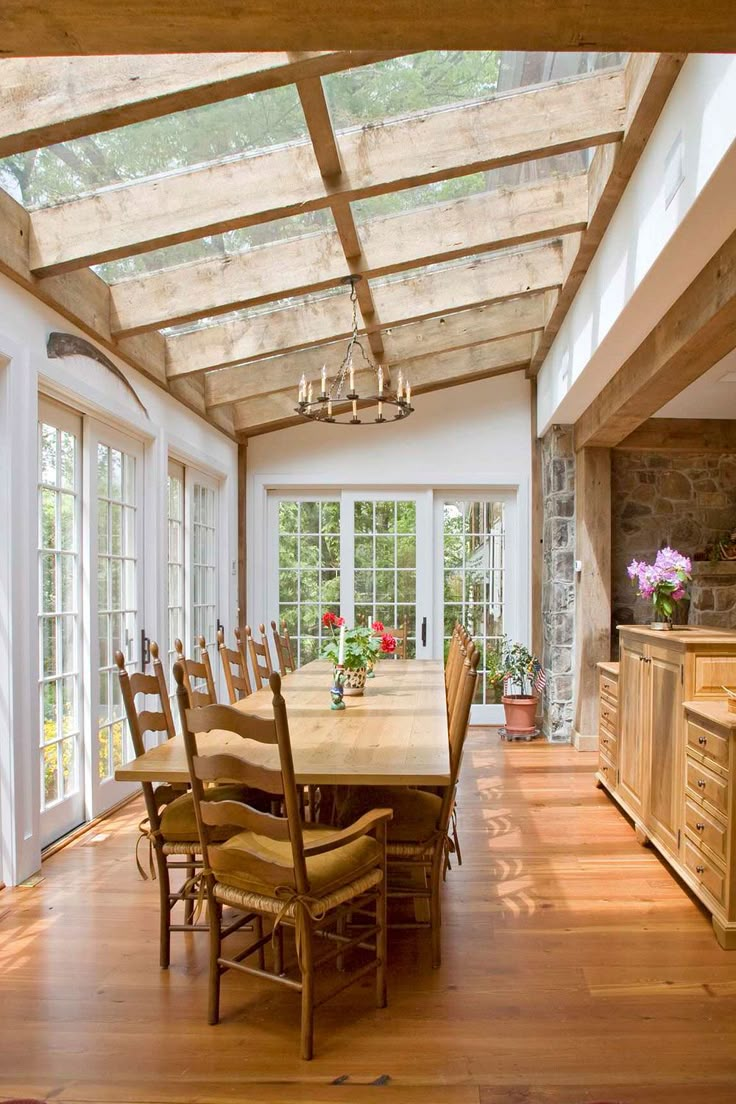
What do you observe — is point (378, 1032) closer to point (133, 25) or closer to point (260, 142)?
point (133, 25)

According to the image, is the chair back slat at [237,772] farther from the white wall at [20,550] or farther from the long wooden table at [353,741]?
the white wall at [20,550]

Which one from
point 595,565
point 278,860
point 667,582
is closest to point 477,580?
point 595,565

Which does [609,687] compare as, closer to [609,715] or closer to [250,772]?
[609,715]

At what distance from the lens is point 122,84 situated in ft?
9.29

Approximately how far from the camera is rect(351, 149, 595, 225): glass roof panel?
4.34m

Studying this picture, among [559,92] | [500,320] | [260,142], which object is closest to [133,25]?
[260,142]

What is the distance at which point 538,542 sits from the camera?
7648 mm

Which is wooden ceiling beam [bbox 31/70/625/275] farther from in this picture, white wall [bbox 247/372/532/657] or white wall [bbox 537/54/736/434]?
white wall [bbox 247/372/532/657]

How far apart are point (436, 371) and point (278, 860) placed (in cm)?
544

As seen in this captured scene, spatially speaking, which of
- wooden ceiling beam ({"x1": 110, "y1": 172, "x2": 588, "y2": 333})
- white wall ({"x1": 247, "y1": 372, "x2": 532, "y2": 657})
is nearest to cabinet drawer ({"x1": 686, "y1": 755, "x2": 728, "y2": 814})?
wooden ceiling beam ({"x1": 110, "y1": 172, "x2": 588, "y2": 333})

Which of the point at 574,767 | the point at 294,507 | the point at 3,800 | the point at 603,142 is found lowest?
the point at 574,767

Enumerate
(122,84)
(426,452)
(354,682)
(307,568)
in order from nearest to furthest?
(122,84) → (354,682) → (426,452) → (307,568)

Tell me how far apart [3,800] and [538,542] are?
521 cm

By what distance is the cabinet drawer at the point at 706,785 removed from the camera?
10.5 feet
